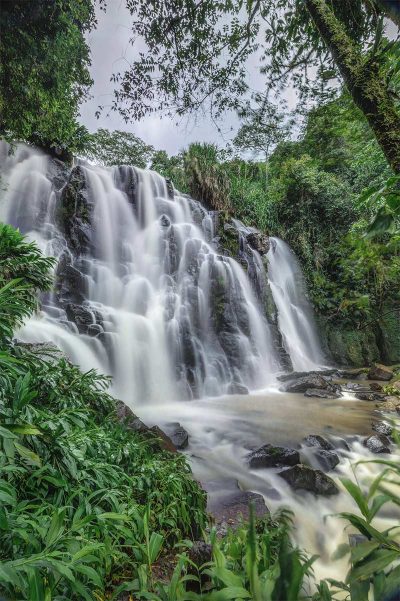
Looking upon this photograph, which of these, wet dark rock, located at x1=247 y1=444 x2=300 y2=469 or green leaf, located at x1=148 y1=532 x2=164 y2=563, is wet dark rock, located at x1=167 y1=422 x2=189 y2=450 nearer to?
wet dark rock, located at x1=247 y1=444 x2=300 y2=469

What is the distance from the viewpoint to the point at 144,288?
363 inches

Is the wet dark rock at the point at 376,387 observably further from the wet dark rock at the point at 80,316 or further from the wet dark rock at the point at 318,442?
the wet dark rock at the point at 80,316

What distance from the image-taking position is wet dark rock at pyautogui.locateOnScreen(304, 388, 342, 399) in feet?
23.7

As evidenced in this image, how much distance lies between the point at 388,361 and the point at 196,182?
1050 centimetres

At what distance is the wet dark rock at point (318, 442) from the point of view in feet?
14.7

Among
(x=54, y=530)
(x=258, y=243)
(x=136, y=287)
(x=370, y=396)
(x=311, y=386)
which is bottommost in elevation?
(x=54, y=530)

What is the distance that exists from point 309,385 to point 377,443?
10.9 feet

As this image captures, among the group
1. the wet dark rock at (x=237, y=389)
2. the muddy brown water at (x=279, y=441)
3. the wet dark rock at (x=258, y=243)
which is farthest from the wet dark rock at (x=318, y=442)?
the wet dark rock at (x=258, y=243)

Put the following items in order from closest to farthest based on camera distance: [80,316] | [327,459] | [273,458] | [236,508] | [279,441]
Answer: [236,508] < [273,458] < [327,459] < [279,441] < [80,316]

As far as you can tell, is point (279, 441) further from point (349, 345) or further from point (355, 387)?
point (349, 345)

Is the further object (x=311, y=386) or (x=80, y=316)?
(x=311, y=386)

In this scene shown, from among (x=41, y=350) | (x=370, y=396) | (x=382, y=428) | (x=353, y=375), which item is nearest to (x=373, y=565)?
(x=41, y=350)

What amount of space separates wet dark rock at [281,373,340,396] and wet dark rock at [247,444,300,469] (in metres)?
4.03

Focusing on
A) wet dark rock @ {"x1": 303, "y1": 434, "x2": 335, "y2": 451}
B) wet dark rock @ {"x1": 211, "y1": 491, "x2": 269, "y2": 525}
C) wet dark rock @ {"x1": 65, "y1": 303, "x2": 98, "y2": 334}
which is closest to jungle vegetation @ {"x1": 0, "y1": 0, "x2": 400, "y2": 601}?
wet dark rock @ {"x1": 211, "y1": 491, "x2": 269, "y2": 525}
